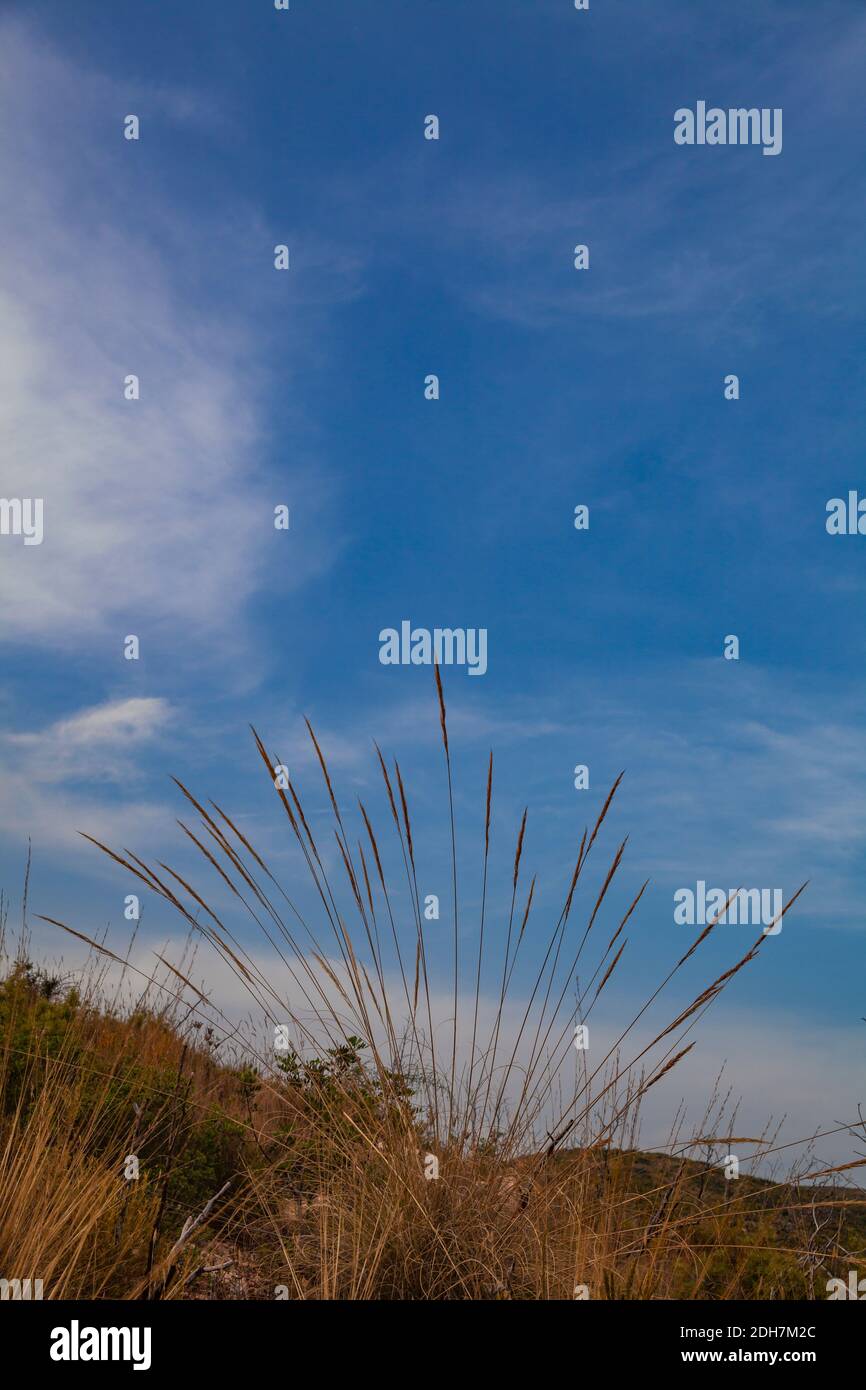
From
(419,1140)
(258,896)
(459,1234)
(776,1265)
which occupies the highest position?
(258,896)

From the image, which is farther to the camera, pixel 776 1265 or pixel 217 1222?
pixel 776 1265

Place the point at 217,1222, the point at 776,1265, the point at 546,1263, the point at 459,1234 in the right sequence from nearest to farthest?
the point at 546,1263 < the point at 459,1234 < the point at 217,1222 < the point at 776,1265

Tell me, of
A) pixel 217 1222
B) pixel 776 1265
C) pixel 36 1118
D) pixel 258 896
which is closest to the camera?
pixel 258 896
